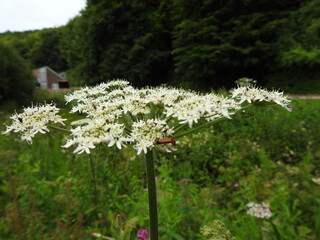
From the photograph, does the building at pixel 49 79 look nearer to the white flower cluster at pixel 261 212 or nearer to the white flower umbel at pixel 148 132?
the white flower cluster at pixel 261 212

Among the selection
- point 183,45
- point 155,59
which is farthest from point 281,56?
point 155,59

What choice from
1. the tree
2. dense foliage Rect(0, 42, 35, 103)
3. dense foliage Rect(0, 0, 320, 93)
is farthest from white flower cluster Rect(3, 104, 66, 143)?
the tree

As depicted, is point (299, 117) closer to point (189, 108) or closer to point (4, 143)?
point (189, 108)

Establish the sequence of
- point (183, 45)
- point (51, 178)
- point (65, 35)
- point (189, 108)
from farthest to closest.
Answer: point (65, 35) → point (183, 45) → point (51, 178) → point (189, 108)

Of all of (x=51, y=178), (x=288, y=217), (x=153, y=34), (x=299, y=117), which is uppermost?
(x=153, y=34)

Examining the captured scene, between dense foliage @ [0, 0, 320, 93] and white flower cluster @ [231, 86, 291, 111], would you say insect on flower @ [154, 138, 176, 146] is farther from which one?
dense foliage @ [0, 0, 320, 93]
